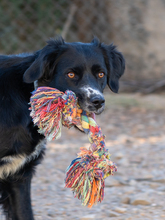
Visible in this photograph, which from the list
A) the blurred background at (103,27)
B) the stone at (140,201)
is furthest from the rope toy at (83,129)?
the blurred background at (103,27)

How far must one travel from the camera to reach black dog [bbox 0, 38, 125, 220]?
84.0 inches

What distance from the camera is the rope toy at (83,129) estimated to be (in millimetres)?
1993

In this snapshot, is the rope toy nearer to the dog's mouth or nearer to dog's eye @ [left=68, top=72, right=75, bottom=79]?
the dog's mouth

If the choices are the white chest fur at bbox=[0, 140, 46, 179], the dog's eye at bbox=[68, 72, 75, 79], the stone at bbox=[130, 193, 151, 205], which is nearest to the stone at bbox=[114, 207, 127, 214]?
the stone at bbox=[130, 193, 151, 205]

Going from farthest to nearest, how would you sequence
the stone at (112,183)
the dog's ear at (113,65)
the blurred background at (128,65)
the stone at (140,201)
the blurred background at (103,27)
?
the blurred background at (103,27) < the blurred background at (128,65) < the stone at (112,183) < the stone at (140,201) < the dog's ear at (113,65)

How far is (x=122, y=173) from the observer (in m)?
3.44

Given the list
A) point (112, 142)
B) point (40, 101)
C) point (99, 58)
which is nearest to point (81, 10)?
point (112, 142)

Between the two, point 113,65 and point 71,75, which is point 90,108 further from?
point 113,65

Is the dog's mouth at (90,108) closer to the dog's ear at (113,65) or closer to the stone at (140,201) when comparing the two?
the dog's ear at (113,65)

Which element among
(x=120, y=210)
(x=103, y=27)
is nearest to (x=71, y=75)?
(x=120, y=210)

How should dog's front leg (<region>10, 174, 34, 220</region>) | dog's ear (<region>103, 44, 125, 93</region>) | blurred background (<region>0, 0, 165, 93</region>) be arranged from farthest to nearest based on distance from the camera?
blurred background (<region>0, 0, 165, 93</region>)
dog's ear (<region>103, 44, 125, 93</region>)
dog's front leg (<region>10, 174, 34, 220</region>)

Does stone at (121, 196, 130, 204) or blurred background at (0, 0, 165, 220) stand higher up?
blurred background at (0, 0, 165, 220)

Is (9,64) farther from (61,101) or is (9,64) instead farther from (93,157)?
(93,157)

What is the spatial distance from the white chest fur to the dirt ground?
1.48 ft
